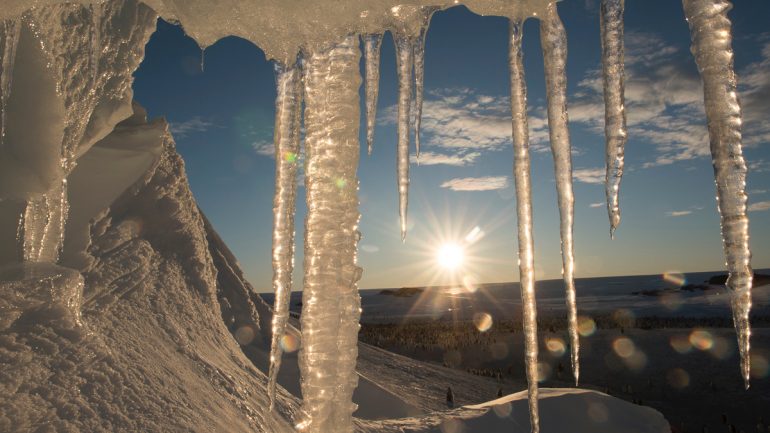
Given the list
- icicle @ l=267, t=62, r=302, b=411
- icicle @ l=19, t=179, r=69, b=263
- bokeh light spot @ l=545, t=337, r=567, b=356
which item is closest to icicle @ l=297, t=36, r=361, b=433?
icicle @ l=267, t=62, r=302, b=411

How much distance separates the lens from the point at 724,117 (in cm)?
184

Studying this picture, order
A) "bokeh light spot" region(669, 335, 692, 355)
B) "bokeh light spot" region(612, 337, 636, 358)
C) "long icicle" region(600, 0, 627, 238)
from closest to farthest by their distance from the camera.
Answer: "long icicle" region(600, 0, 627, 238) < "bokeh light spot" region(612, 337, 636, 358) < "bokeh light spot" region(669, 335, 692, 355)

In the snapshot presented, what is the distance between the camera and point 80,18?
309 centimetres

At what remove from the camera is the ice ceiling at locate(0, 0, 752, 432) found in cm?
188

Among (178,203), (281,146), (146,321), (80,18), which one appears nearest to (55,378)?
(146,321)

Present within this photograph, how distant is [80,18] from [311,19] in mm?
1740

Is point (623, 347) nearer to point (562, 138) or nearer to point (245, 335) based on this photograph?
point (245, 335)

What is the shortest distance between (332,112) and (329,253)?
0.68 metres

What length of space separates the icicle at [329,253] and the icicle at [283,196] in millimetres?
281

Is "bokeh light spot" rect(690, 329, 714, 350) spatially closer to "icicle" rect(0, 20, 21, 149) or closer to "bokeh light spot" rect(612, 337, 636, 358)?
"bokeh light spot" rect(612, 337, 636, 358)

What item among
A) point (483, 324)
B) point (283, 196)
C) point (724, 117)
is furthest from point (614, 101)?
point (483, 324)

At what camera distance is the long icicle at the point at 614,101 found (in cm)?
217

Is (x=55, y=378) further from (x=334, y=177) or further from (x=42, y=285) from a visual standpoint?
(x=334, y=177)

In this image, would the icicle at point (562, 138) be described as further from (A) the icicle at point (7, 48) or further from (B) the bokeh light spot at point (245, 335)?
(B) the bokeh light spot at point (245, 335)
